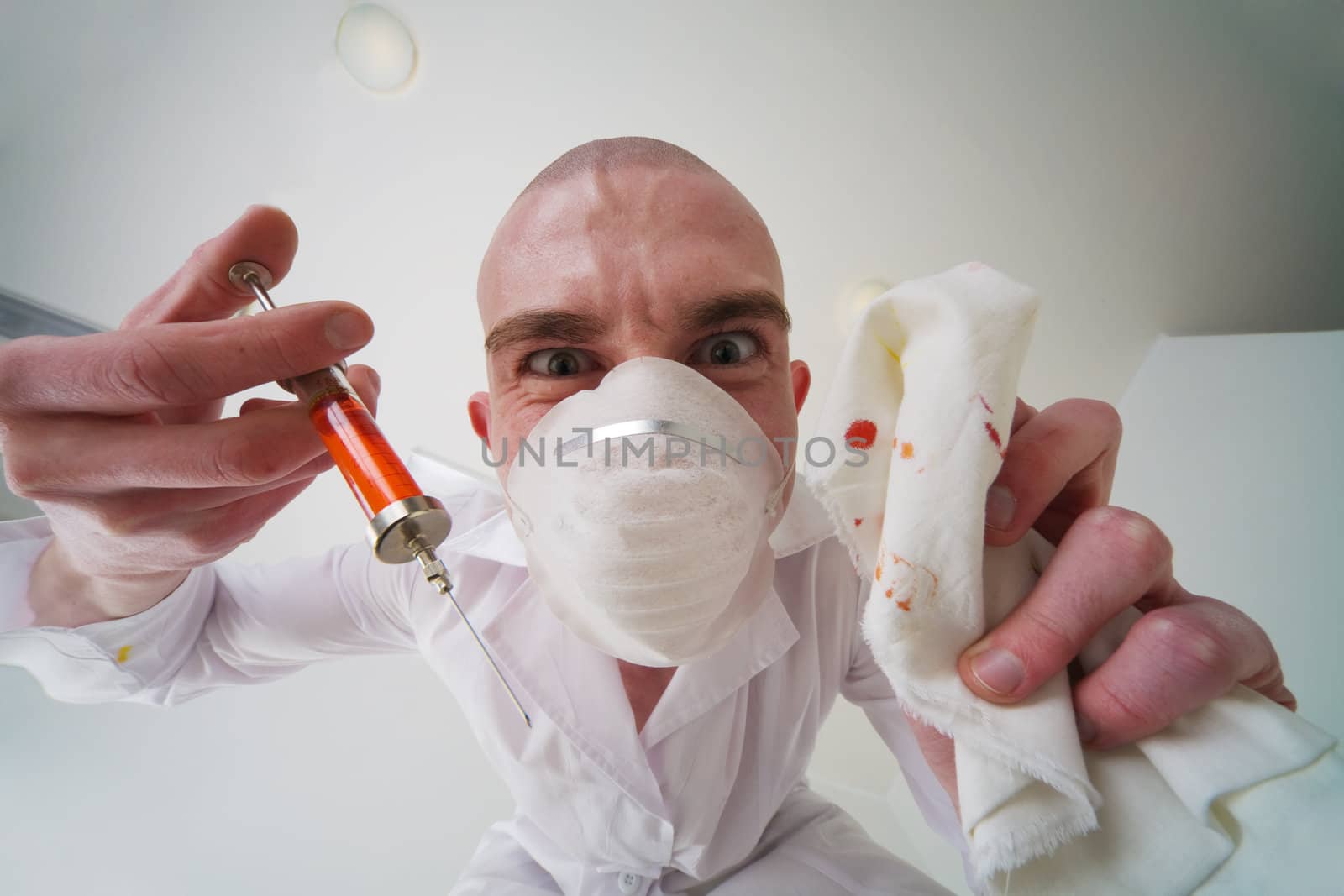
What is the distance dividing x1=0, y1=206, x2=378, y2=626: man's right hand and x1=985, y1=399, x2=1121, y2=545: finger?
0.61 metres

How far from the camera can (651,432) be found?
517 mm

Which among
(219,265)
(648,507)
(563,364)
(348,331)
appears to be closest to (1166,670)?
(648,507)

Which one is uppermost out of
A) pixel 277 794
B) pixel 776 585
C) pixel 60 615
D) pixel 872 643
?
Answer: pixel 872 643

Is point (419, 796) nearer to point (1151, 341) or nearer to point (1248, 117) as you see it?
point (1151, 341)

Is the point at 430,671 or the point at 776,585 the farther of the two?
the point at 430,671

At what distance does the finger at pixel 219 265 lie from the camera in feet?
1.94

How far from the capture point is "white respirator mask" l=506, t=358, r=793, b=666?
0.49 metres

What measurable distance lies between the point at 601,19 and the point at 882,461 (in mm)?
1127

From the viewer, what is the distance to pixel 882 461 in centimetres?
45

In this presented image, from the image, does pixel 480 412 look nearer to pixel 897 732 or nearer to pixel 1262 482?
pixel 897 732

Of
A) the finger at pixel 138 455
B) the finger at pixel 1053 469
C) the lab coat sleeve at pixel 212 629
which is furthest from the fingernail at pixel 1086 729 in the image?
the lab coat sleeve at pixel 212 629

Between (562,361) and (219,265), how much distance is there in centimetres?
38

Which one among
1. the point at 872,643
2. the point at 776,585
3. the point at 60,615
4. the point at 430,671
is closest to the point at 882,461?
the point at 872,643

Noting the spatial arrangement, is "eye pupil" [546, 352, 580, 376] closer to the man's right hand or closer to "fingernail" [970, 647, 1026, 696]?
the man's right hand
